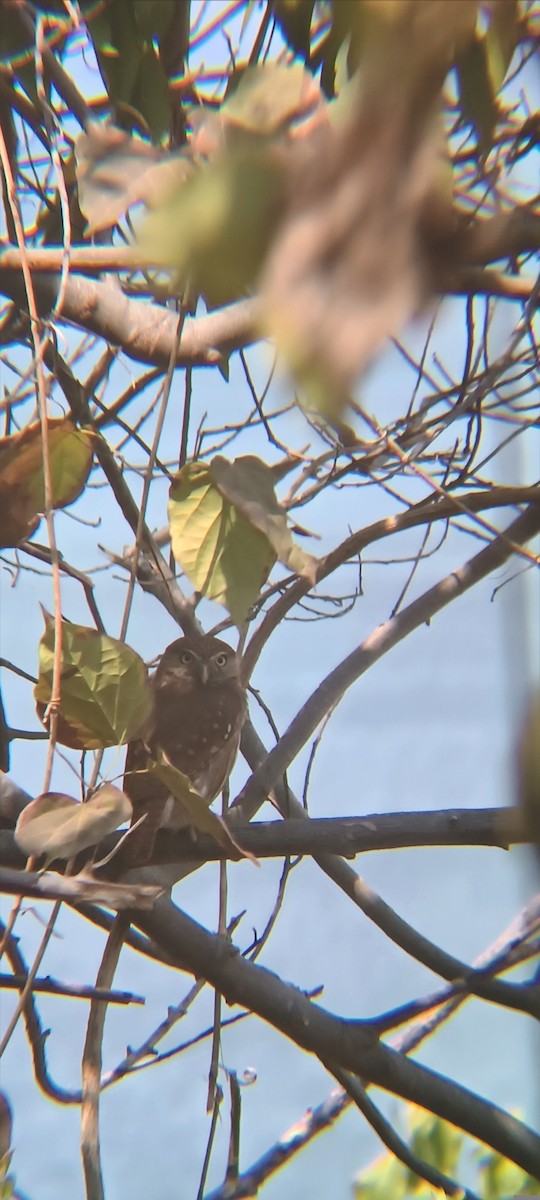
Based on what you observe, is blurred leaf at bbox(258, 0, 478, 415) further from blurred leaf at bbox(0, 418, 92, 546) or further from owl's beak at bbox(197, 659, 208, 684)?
owl's beak at bbox(197, 659, 208, 684)

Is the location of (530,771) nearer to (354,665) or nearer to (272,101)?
(272,101)

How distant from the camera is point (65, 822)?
108 centimetres

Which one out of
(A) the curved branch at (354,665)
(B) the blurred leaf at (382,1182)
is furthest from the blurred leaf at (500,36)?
(B) the blurred leaf at (382,1182)

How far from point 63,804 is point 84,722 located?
111 millimetres

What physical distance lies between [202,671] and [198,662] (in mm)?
35

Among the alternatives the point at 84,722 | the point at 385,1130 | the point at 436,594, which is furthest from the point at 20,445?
the point at 385,1130

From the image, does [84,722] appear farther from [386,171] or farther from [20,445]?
[386,171]

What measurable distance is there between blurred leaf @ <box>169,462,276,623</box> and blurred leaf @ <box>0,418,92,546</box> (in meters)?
0.21

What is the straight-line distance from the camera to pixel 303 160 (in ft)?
1.44

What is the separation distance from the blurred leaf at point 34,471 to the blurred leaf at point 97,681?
0.65ft

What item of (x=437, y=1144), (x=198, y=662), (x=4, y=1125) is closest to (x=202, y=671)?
(x=198, y=662)

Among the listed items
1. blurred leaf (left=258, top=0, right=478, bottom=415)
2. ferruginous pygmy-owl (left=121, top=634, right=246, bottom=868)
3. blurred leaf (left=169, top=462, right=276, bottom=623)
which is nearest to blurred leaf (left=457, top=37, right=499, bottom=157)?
blurred leaf (left=258, top=0, right=478, bottom=415)

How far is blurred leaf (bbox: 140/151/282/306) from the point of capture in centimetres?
43

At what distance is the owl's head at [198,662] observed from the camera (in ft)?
7.84
